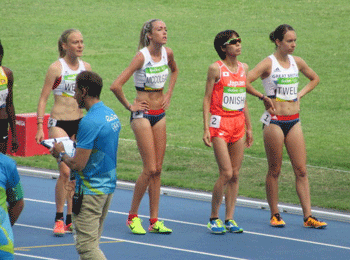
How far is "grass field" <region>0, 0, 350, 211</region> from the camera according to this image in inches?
600

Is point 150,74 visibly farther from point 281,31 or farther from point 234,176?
point 281,31

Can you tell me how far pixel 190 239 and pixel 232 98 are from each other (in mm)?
1617

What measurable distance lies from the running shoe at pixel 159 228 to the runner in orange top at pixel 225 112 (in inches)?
19.6

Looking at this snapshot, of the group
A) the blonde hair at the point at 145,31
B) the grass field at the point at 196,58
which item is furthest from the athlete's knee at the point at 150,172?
the grass field at the point at 196,58

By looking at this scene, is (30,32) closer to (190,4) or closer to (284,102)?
(190,4)

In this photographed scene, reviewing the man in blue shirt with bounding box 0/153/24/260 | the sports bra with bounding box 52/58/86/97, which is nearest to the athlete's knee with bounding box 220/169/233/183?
the sports bra with bounding box 52/58/86/97

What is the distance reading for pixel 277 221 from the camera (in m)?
11.1

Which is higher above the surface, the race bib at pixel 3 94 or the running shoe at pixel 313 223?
the race bib at pixel 3 94

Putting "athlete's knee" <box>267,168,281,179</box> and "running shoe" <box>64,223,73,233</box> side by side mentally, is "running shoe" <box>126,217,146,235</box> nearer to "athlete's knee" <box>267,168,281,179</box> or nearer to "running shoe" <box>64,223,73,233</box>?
"running shoe" <box>64,223,73,233</box>

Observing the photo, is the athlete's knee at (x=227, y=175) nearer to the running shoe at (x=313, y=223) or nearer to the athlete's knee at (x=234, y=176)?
the athlete's knee at (x=234, y=176)

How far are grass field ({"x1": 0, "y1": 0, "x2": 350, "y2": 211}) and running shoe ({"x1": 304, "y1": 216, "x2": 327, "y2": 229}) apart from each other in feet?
3.94

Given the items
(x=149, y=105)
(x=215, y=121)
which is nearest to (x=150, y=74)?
(x=149, y=105)

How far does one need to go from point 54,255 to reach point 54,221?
164cm

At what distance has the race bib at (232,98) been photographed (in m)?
10.6
